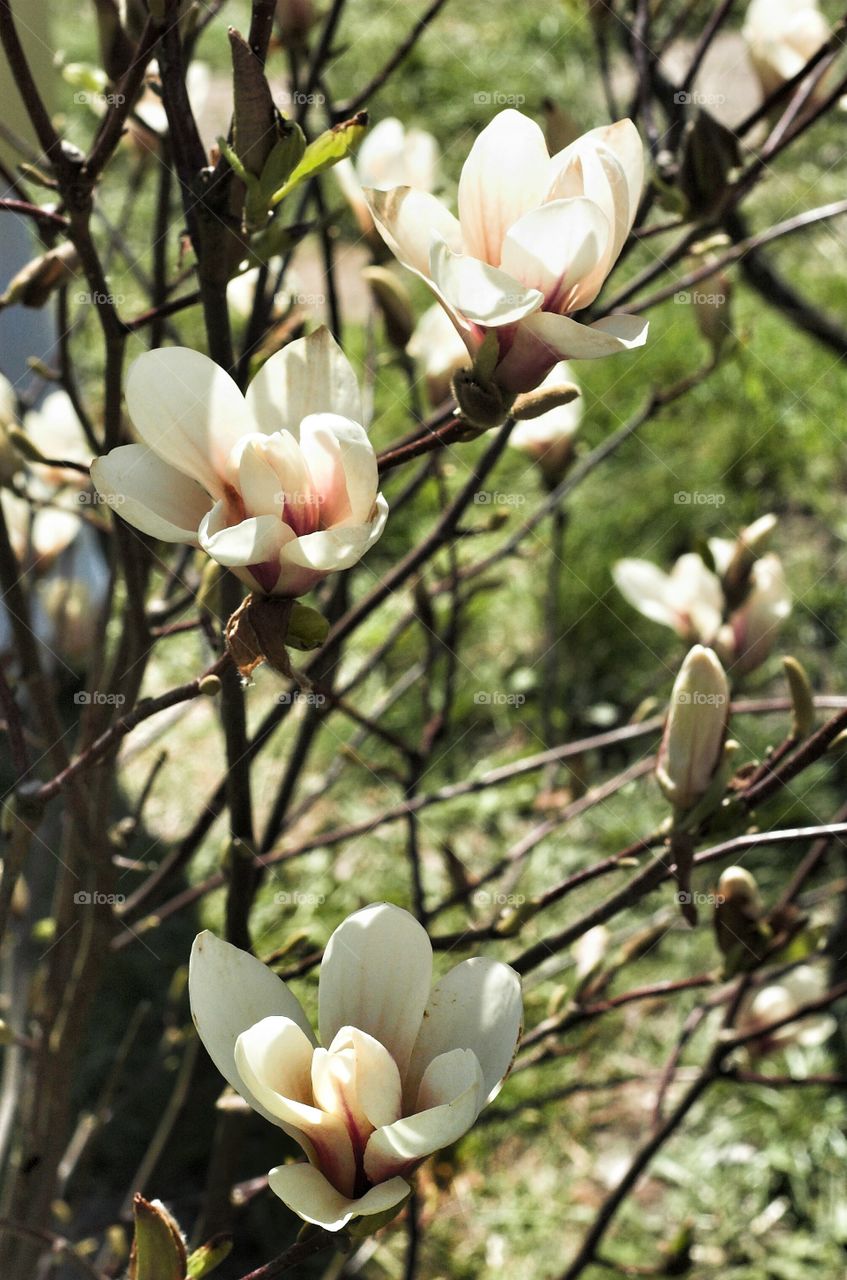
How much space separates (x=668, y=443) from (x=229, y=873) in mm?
1607

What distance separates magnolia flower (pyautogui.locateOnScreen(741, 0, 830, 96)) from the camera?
94 centimetres

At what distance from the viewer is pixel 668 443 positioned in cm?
214

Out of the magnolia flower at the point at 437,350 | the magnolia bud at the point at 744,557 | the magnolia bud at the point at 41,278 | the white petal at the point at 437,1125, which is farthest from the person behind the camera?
the magnolia flower at the point at 437,350

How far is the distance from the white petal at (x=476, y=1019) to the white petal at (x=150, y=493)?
190 mm

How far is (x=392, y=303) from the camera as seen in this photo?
909mm

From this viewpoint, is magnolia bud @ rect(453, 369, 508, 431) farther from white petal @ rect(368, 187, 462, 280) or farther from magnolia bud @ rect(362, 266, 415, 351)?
magnolia bud @ rect(362, 266, 415, 351)

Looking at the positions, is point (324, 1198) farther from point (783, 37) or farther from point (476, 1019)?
point (783, 37)

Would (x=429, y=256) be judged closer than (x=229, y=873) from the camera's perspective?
Yes

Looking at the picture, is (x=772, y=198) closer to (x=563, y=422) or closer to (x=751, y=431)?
(x=751, y=431)

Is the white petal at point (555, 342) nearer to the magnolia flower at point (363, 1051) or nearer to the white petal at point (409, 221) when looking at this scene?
the white petal at point (409, 221)

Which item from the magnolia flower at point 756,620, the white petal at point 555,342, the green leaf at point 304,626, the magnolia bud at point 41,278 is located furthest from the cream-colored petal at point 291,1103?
the magnolia flower at point 756,620

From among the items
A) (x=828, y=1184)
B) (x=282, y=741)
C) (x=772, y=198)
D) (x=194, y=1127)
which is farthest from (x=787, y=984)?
(x=772, y=198)

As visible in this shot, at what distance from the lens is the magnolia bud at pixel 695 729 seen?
0.58 m

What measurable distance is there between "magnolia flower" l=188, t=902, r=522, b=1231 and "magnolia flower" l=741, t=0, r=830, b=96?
74 cm
